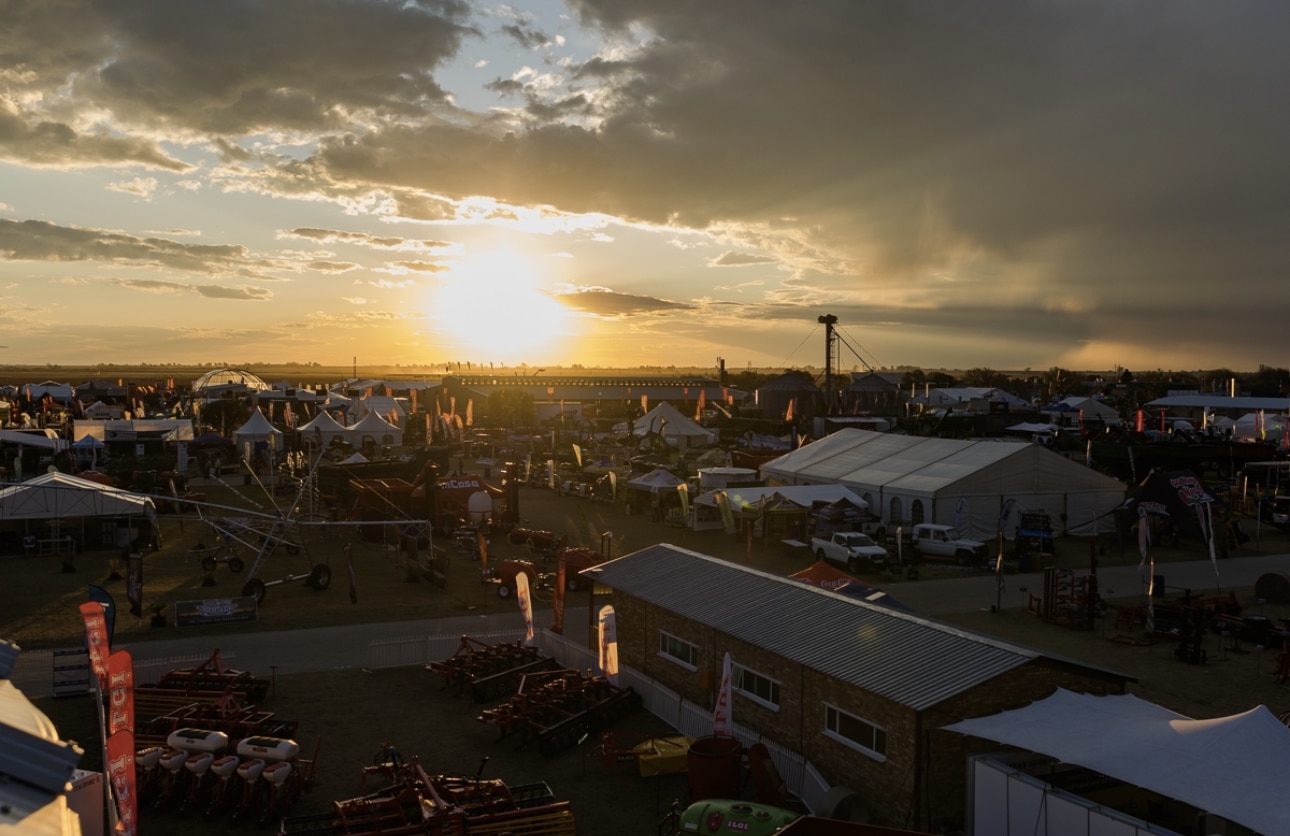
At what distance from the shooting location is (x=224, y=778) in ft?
49.3

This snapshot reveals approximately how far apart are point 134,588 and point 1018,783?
948 inches

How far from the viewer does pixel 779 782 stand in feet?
49.7

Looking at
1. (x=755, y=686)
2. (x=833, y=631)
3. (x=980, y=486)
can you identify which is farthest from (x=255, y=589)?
(x=980, y=486)

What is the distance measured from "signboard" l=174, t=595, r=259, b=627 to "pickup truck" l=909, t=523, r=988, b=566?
24.1 m

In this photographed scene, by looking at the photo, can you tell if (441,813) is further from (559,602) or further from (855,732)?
(559,602)

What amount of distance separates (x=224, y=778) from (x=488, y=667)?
23.5 feet

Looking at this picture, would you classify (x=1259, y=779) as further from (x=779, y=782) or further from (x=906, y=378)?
(x=906, y=378)

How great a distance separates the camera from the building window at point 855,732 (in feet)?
46.2

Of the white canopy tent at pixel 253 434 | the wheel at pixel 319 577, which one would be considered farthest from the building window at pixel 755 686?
the white canopy tent at pixel 253 434

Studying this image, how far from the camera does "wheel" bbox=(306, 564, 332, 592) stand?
99.9 feet

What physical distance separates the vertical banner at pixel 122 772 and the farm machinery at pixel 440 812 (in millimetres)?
2102

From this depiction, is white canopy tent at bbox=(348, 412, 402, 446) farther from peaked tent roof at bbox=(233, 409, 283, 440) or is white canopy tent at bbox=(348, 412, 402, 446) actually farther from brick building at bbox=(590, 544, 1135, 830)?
brick building at bbox=(590, 544, 1135, 830)

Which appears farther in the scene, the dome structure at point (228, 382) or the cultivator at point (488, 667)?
the dome structure at point (228, 382)

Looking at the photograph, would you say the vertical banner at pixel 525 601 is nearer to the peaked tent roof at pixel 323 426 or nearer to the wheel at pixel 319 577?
the wheel at pixel 319 577
